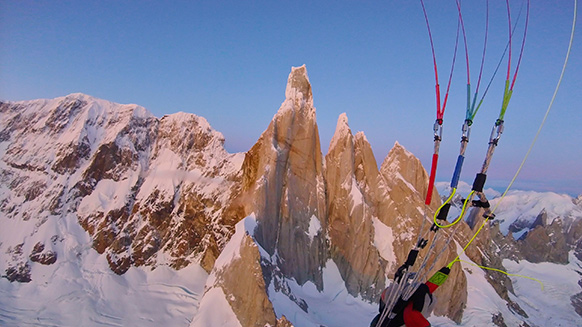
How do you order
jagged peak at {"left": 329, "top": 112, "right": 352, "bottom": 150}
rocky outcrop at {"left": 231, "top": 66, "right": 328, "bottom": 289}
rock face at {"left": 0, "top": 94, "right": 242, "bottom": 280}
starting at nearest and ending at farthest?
rocky outcrop at {"left": 231, "top": 66, "right": 328, "bottom": 289} < jagged peak at {"left": 329, "top": 112, "right": 352, "bottom": 150} < rock face at {"left": 0, "top": 94, "right": 242, "bottom": 280}

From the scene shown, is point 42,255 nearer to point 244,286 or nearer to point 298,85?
point 244,286

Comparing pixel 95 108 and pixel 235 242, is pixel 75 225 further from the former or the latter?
pixel 235 242

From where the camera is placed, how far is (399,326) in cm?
686

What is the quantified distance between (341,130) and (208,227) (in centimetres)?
2475

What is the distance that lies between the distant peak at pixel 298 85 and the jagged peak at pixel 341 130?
613 centimetres

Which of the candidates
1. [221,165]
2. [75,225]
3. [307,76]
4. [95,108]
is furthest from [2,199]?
[307,76]

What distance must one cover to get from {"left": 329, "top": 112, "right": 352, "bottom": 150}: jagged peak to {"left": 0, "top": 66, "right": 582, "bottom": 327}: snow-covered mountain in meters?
0.20

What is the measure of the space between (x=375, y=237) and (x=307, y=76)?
2304 centimetres

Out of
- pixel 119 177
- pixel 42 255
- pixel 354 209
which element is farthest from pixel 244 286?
pixel 119 177

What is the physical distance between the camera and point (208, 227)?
53156mm

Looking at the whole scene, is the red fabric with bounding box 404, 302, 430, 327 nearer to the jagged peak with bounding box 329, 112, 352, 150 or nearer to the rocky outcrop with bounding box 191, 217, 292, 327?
the rocky outcrop with bounding box 191, 217, 292, 327

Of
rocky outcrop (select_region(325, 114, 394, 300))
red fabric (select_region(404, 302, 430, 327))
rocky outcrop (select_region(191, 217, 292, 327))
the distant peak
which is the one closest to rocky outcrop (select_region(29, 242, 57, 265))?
rocky outcrop (select_region(191, 217, 292, 327))

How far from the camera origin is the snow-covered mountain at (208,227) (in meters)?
38.4

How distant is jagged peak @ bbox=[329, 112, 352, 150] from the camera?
157 feet
